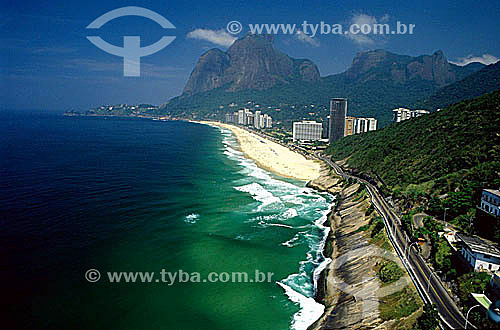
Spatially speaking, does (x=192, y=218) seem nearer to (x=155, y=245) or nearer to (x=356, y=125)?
(x=155, y=245)

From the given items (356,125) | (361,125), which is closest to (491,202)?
(356,125)

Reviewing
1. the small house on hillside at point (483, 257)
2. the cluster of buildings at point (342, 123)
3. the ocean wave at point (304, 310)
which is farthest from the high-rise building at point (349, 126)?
the small house on hillside at point (483, 257)

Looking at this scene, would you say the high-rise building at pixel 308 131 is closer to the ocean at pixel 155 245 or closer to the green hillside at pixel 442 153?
the green hillside at pixel 442 153

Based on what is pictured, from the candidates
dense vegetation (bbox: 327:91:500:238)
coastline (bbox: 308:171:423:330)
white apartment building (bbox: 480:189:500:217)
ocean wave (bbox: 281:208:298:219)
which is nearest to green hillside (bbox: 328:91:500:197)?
dense vegetation (bbox: 327:91:500:238)

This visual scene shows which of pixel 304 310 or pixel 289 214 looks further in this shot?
pixel 289 214

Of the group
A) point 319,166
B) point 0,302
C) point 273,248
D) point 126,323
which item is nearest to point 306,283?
point 273,248

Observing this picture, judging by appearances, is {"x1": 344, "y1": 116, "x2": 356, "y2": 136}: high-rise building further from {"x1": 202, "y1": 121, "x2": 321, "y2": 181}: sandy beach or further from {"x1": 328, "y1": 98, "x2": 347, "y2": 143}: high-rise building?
{"x1": 202, "y1": 121, "x2": 321, "y2": 181}: sandy beach
